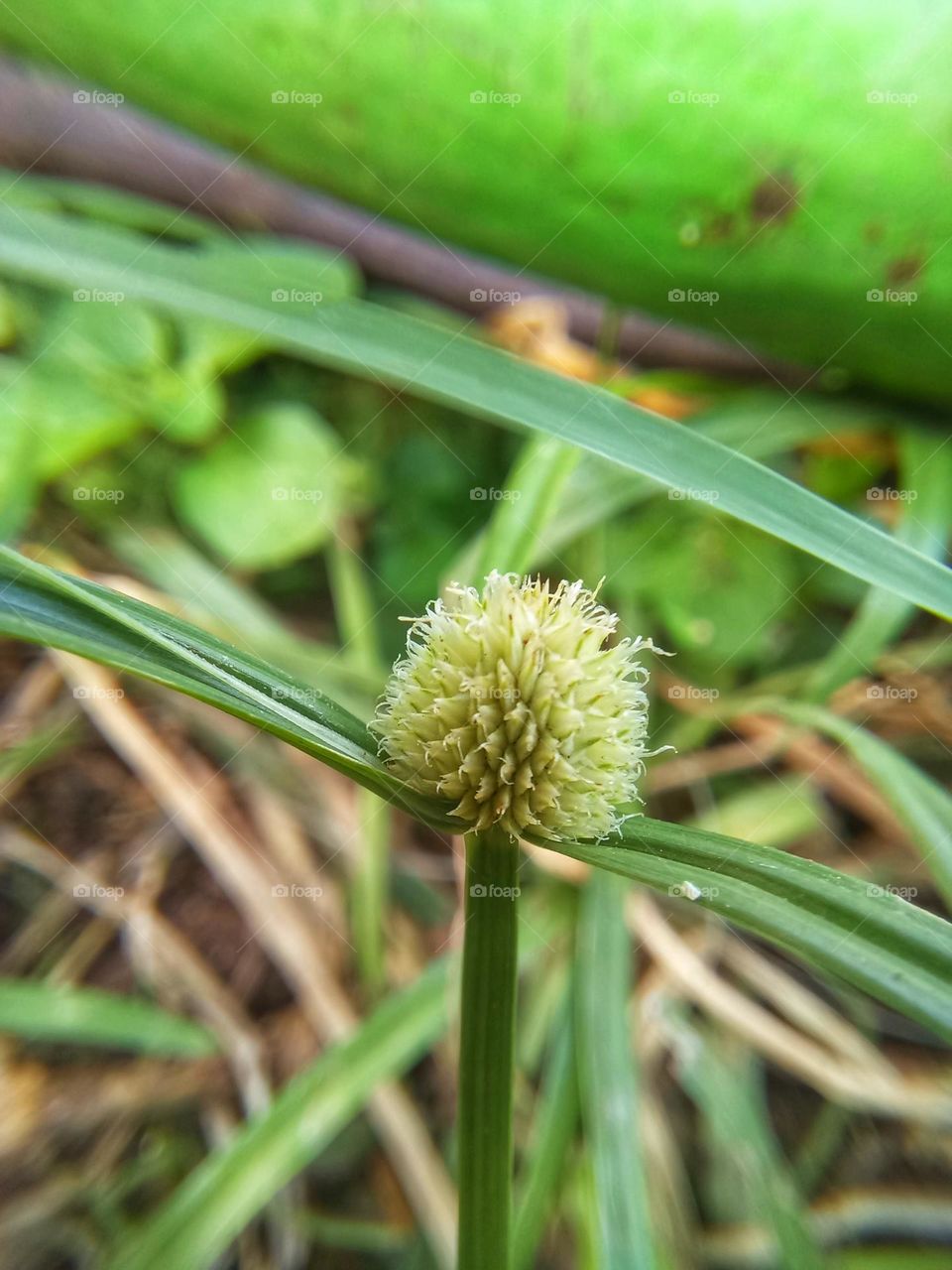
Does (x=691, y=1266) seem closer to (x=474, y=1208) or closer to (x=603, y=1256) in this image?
(x=603, y=1256)

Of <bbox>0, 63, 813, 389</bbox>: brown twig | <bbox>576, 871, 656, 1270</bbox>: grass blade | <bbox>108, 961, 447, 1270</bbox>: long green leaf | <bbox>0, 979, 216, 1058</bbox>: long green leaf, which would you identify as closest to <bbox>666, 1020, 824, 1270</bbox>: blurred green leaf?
<bbox>576, 871, 656, 1270</bbox>: grass blade

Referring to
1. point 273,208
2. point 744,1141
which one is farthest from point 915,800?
point 273,208

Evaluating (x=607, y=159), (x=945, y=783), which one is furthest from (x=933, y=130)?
(x=945, y=783)

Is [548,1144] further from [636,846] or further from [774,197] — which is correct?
[774,197]

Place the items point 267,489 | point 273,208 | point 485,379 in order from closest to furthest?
point 485,379
point 267,489
point 273,208

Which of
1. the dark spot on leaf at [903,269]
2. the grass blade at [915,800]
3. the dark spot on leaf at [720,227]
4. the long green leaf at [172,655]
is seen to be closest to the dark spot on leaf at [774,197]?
the dark spot on leaf at [720,227]

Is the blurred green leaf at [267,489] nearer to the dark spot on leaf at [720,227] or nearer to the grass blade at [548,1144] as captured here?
the dark spot on leaf at [720,227]

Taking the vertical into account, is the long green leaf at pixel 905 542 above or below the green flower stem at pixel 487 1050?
above

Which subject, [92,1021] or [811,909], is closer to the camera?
[811,909]
